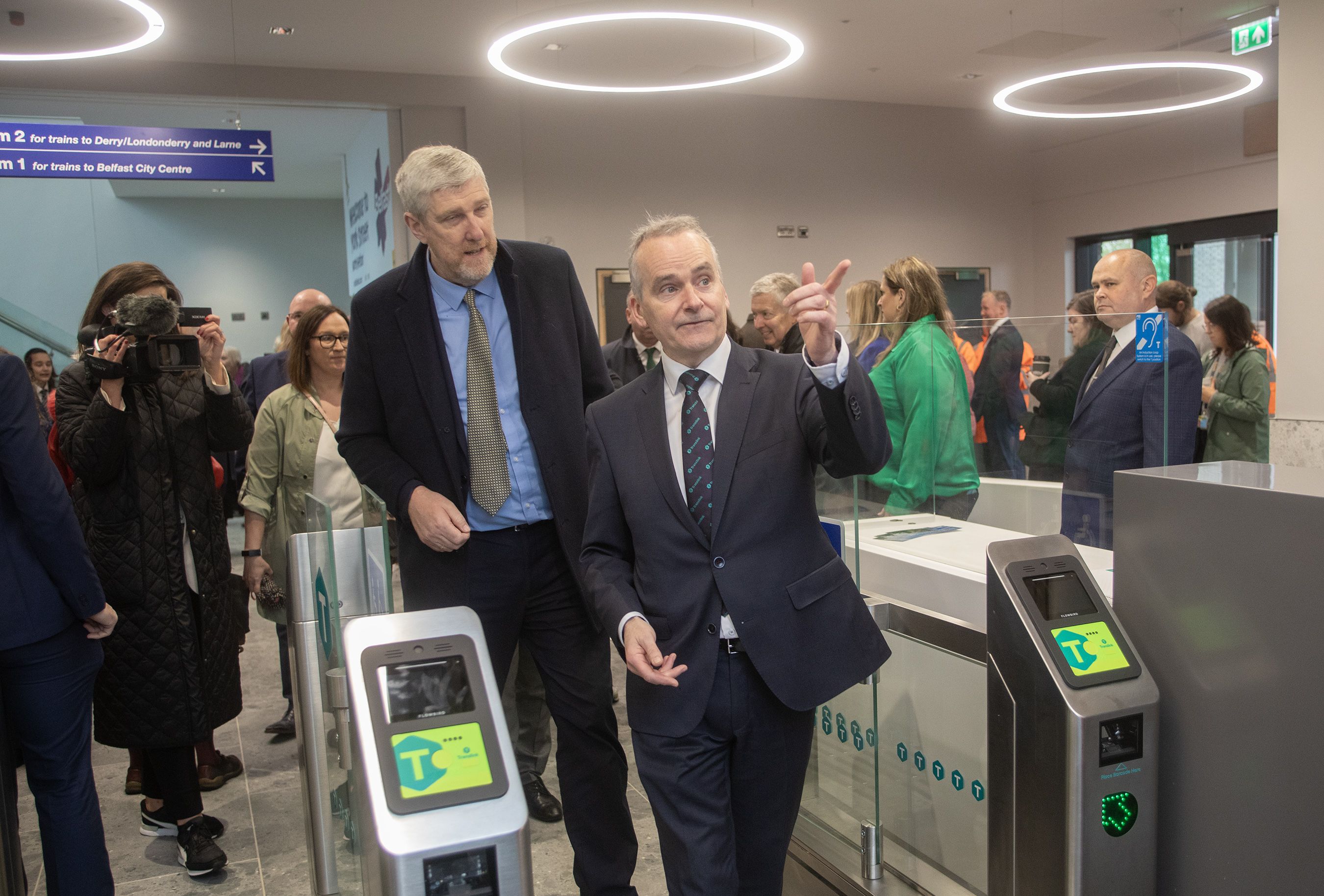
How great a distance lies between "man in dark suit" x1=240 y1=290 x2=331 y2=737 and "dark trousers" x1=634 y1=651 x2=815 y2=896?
277 centimetres

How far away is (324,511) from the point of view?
7.07 feet

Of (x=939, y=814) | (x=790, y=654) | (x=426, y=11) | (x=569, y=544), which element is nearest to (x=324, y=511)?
(x=569, y=544)

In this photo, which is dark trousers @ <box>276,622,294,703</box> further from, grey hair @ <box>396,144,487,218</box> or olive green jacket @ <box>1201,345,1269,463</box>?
olive green jacket @ <box>1201,345,1269,463</box>

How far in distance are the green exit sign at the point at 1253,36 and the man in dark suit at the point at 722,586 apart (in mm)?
7315

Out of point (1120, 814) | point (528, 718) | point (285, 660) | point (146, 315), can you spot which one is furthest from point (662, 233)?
point (285, 660)

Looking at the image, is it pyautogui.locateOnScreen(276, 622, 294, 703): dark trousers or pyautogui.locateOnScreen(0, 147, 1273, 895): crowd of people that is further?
pyautogui.locateOnScreen(276, 622, 294, 703): dark trousers

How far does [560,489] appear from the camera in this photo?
2234 mm

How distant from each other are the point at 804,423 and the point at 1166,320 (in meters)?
1.26

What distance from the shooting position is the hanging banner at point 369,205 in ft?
29.4

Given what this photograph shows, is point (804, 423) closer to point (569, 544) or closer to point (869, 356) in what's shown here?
point (569, 544)

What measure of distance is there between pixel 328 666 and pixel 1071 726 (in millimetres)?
1443

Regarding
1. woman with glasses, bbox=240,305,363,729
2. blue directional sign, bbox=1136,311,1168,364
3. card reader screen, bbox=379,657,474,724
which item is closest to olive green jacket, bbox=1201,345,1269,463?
blue directional sign, bbox=1136,311,1168,364

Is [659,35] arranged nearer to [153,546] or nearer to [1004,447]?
[1004,447]

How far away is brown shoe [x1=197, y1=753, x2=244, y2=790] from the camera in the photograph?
3.66 metres
